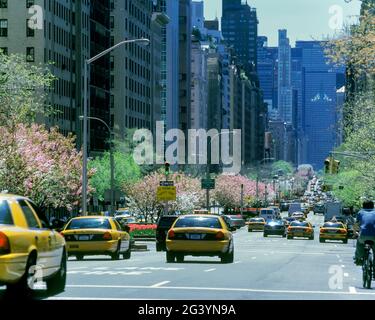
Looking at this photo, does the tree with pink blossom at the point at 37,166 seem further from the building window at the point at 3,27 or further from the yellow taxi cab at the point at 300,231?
the building window at the point at 3,27

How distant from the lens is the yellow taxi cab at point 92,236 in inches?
1430

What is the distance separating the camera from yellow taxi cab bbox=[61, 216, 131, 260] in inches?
1430

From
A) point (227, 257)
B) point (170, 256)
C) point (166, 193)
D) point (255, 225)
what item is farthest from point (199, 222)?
point (255, 225)

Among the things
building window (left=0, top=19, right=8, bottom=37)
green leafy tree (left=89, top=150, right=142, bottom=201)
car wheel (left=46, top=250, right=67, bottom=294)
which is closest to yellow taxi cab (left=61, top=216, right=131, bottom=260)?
car wheel (left=46, top=250, right=67, bottom=294)

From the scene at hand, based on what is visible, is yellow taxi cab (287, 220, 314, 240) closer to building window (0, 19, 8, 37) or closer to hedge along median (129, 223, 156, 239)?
hedge along median (129, 223, 156, 239)

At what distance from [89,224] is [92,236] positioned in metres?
Answer: 0.64

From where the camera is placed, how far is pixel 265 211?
13988 centimetres

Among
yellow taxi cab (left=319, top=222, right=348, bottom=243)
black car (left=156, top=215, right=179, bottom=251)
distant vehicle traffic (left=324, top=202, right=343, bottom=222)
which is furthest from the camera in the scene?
distant vehicle traffic (left=324, top=202, right=343, bottom=222)

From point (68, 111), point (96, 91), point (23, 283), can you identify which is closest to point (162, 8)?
point (96, 91)

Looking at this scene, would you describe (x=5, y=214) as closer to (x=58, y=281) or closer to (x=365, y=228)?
(x=58, y=281)

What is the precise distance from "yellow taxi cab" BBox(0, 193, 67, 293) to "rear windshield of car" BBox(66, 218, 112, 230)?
1718cm
